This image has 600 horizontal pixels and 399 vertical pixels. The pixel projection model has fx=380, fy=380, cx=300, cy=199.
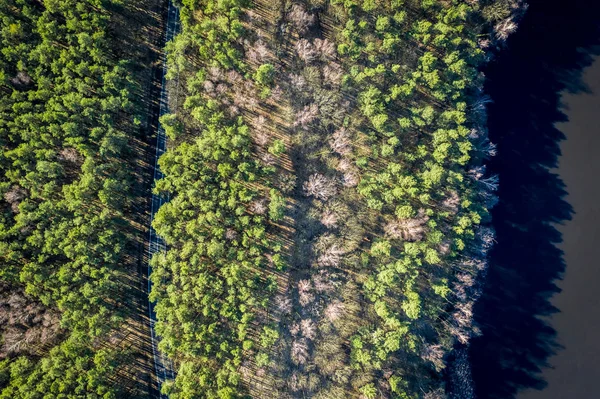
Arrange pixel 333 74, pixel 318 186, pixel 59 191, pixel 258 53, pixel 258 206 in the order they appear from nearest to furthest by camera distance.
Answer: pixel 59 191 → pixel 258 206 → pixel 258 53 → pixel 318 186 → pixel 333 74

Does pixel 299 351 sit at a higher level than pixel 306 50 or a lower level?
lower

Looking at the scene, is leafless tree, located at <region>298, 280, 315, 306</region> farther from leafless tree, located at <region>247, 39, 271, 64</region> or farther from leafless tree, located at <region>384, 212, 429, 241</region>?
leafless tree, located at <region>247, 39, 271, 64</region>

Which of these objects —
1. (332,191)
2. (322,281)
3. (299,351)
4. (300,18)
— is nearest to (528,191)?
(332,191)

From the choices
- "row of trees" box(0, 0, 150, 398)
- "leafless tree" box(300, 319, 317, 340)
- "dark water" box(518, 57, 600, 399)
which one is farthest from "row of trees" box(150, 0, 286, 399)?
"dark water" box(518, 57, 600, 399)

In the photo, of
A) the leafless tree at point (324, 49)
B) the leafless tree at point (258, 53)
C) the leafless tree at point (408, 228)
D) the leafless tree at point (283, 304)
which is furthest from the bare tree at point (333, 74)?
the leafless tree at point (283, 304)

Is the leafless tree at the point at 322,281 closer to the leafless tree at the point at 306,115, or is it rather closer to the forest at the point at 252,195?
the forest at the point at 252,195

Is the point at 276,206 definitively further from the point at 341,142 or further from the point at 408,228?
the point at 408,228

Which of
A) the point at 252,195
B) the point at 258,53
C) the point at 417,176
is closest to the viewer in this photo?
the point at 252,195

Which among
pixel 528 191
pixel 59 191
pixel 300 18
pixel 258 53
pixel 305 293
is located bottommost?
pixel 305 293
